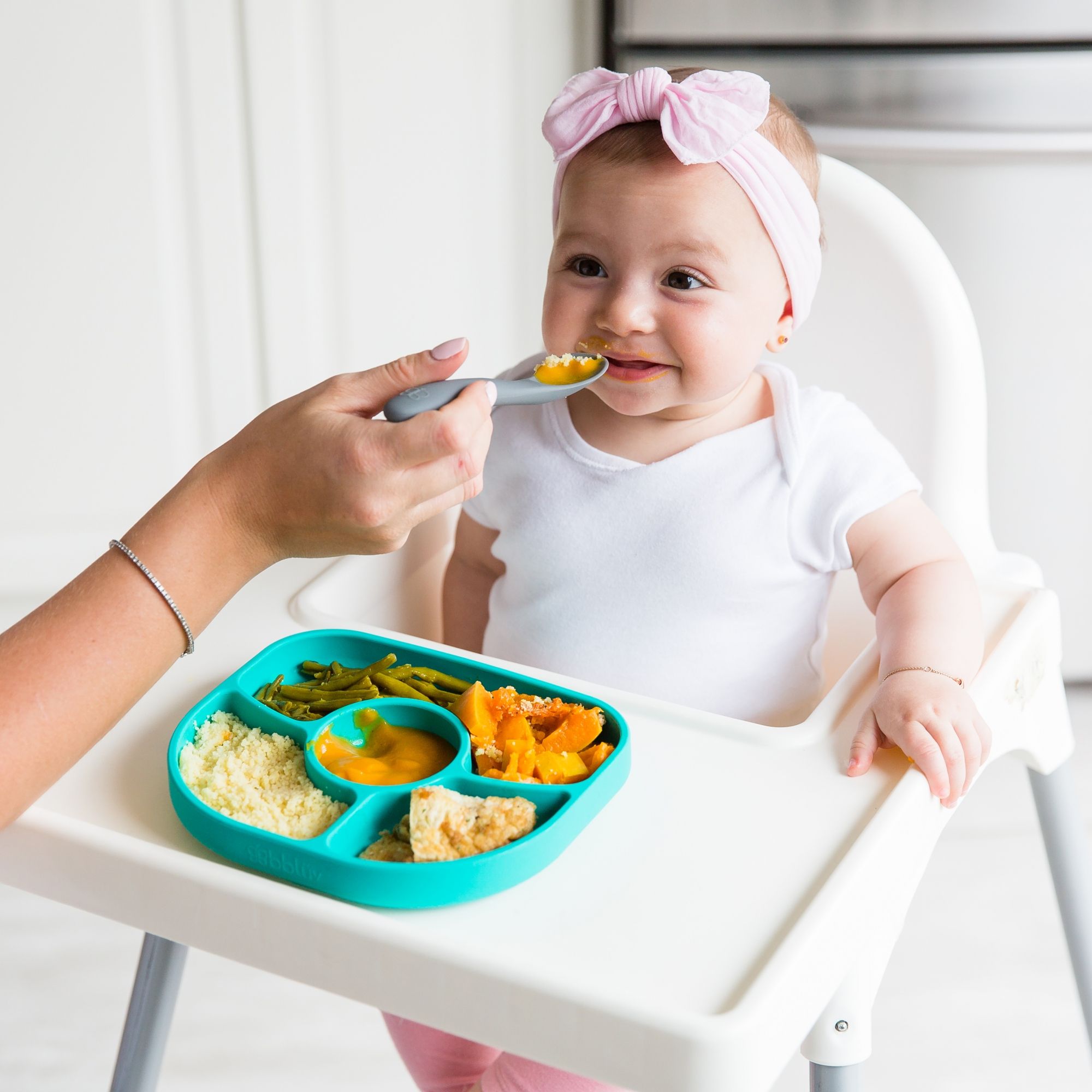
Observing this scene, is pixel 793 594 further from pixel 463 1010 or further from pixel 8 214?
pixel 8 214

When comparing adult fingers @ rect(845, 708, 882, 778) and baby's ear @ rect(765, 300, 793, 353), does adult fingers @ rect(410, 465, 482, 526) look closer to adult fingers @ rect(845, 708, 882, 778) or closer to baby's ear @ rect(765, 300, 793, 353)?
adult fingers @ rect(845, 708, 882, 778)

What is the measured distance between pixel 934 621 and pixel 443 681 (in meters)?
0.30

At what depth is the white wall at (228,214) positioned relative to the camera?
1.74 metres

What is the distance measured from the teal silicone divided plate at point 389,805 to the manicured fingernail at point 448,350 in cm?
18

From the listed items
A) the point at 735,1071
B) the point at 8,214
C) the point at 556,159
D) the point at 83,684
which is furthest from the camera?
the point at 8,214

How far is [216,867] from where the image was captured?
564mm

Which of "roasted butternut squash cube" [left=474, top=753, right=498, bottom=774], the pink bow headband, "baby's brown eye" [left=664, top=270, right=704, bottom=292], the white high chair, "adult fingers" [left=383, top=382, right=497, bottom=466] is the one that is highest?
the pink bow headband

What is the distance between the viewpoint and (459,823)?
0.56 m

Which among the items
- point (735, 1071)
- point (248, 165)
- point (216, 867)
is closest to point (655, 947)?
point (735, 1071)

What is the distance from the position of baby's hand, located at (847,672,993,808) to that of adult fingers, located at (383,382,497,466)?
272 millimetres

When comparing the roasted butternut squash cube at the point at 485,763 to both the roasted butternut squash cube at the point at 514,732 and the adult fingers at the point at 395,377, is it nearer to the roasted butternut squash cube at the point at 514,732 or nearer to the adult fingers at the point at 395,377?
the roasted butternut squash cube at the point at 514,732

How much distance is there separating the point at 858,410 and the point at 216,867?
1.90 ft

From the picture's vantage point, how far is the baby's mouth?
0.84m

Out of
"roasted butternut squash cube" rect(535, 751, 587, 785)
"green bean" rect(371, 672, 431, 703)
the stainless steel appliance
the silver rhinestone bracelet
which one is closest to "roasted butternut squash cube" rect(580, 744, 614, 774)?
"roasted butternut squash cube" rect(535, 751, 587, 785)
